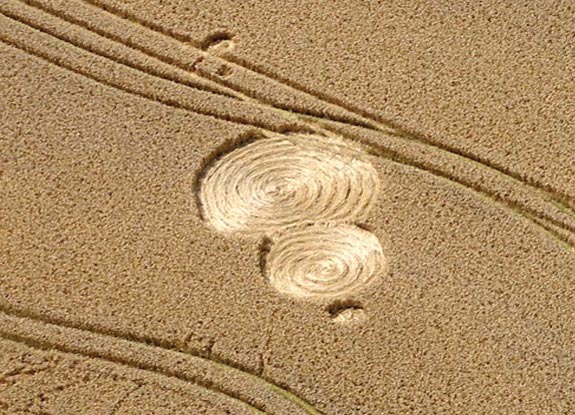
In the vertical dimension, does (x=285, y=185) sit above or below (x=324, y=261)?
above

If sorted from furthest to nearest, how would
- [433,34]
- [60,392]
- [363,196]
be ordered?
[433,34], [363,196], [60,392]

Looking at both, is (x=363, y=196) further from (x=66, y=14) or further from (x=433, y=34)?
(x=66, y=14)

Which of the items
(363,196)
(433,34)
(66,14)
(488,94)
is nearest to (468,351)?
(363,196)

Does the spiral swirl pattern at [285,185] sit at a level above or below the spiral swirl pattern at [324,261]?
above

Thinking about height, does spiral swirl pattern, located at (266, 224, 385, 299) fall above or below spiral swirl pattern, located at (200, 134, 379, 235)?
below

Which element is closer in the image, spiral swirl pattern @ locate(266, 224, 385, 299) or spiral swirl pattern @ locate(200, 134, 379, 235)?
spiral swirl pattern @ locate(266, 224, 385, 299)
